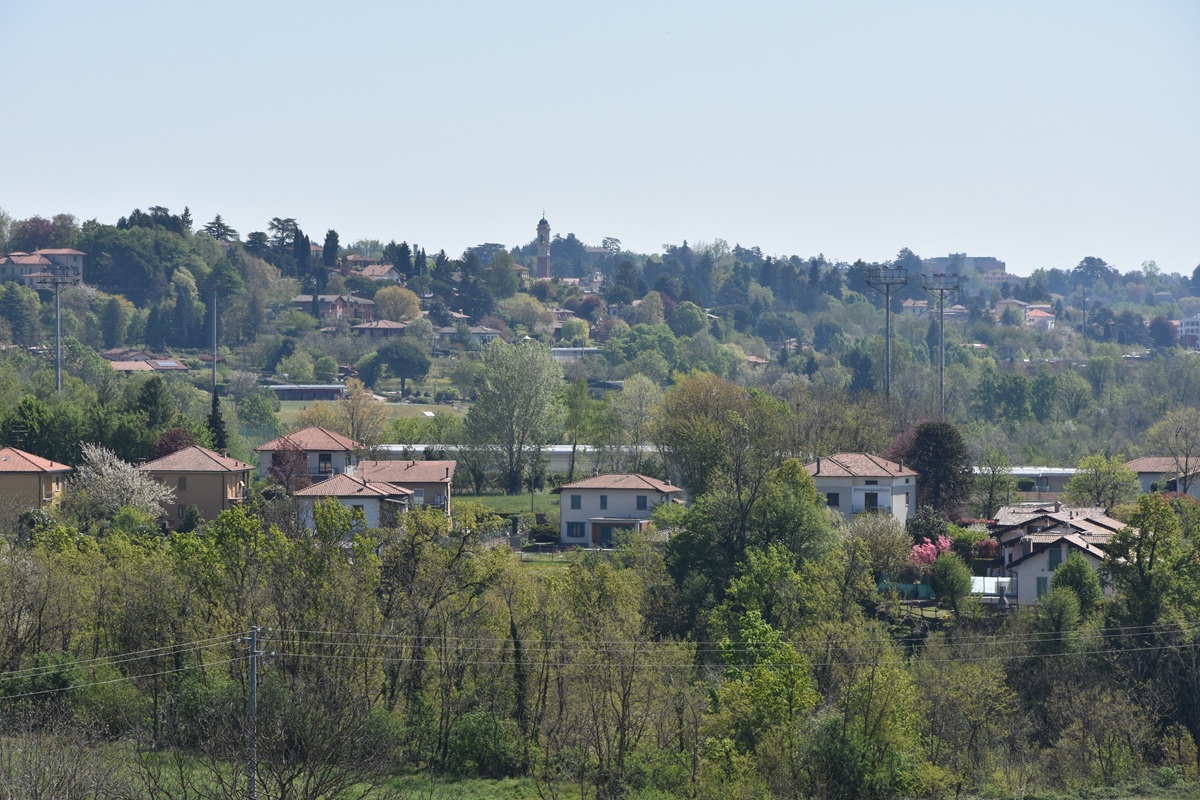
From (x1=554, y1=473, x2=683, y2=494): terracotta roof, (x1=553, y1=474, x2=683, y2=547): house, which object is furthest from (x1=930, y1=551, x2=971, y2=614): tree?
(x1=554, y1=473, x2=683, y2=494): terracotta roof

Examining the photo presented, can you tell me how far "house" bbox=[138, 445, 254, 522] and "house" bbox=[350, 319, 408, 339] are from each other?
72496 millimetres

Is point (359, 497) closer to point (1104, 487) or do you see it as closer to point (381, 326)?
point (1104, 487)

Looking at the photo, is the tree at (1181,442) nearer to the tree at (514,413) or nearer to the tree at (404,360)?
the tree at (514,413)

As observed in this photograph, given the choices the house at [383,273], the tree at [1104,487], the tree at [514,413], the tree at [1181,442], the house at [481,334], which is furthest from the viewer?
the house at [383,273]

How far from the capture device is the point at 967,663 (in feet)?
112

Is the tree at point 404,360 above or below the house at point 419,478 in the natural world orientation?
above

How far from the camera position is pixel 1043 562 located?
39.5 metres

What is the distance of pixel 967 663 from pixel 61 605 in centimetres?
1830

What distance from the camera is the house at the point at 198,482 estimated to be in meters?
49.5

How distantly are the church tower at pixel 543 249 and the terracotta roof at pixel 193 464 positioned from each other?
5459 inches

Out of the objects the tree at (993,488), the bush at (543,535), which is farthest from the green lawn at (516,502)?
the tree at (993,488)

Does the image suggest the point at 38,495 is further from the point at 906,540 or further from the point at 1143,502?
the point at 1143,502

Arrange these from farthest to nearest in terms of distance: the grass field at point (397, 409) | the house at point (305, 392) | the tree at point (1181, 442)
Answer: the house at point (305, 392) → the grass field at point (397, 409) → the tree at point (1181, 442)

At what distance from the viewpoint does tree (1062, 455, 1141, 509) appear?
53156 mm
